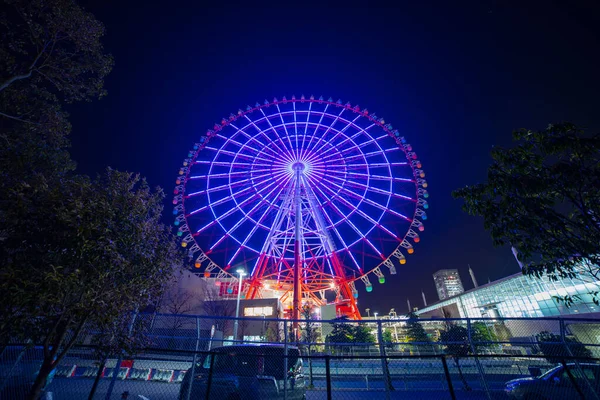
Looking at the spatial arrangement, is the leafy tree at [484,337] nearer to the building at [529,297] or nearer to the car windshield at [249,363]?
the car windshield at [249,363]

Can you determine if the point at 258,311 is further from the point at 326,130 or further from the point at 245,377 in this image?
the point at 245,377

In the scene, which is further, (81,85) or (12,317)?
(81,85)

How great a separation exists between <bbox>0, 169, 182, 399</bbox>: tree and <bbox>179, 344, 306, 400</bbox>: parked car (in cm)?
213

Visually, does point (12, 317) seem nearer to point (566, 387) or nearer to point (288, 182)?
point (566, 387)

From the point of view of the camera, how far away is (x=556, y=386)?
260 inches

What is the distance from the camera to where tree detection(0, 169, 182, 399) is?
173 inches

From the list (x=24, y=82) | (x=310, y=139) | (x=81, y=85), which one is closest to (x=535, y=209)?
(x=81, y=85)

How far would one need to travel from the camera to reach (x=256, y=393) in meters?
5.48

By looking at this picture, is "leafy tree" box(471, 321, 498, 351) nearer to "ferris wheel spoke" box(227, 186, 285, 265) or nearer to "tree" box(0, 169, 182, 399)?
"tree" box(0, 169, 182, 399)

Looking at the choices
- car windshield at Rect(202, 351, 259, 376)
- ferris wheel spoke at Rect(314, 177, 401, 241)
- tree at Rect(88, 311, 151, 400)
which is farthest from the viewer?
ferris wheel spoke at Rect(314, 177, 401, 241)

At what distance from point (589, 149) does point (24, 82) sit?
1870 cm

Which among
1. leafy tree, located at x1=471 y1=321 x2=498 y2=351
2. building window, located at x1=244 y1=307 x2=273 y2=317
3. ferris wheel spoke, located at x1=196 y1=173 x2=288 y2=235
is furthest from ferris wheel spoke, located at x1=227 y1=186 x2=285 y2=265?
leafy tree, located at x1=471 y1=321 x2=498 y2=351

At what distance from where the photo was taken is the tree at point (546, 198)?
20.0ft

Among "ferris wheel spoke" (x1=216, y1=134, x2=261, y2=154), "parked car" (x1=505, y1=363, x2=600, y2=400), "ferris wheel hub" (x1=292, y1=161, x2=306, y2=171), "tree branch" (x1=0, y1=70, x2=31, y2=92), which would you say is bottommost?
"parked car" (x1=505, y1=363, x2=600, y2=400)
